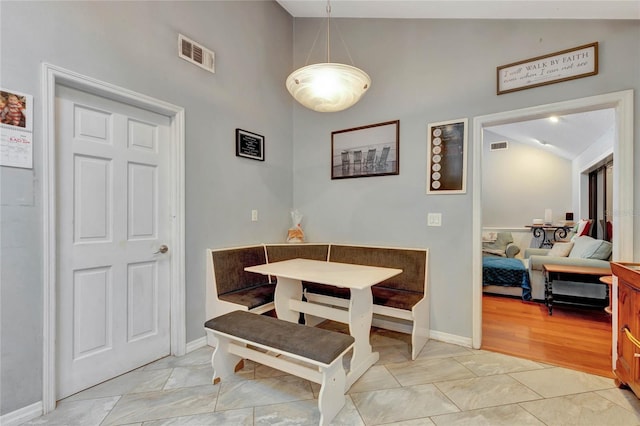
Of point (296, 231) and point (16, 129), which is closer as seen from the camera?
point (16, 129)

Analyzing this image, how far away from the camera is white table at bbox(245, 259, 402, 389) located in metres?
2.03

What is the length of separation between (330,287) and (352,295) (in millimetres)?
855

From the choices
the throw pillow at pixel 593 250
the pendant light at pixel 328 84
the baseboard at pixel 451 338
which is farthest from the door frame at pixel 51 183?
the throw pillow at pixel 593 250

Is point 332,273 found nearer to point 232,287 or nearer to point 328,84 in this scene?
point 232,287

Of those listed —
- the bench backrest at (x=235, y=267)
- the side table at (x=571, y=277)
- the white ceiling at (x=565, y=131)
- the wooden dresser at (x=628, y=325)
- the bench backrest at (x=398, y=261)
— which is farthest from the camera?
the white ceiling at (x=565, y=131)

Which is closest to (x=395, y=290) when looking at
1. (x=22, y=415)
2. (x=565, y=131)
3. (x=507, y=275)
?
(x=507, y=275)

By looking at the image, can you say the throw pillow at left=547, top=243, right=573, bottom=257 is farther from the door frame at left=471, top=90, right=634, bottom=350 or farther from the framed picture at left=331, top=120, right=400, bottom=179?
the framed picture at left=331, top=120, right=400, bottom=179

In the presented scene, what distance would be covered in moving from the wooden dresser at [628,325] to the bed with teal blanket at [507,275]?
86.8 inches

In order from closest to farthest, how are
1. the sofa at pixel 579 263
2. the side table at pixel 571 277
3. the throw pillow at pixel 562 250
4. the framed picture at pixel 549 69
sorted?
1. the framed picture at pixel 549 69
2. the side table at pixel 571 277
3. the sofa at pixel 579 263
4. the throw pillow at pixel 562 250

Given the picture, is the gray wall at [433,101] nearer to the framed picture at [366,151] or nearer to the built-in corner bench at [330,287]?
the framed picture at [366,151]

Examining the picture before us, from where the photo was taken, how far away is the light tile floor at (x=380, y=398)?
1.66 metres

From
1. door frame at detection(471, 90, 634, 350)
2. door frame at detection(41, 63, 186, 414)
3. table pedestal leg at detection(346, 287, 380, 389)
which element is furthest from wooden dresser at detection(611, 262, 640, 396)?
door frame at detection(41, 63, 186, 414)

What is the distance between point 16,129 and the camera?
63.1 inches

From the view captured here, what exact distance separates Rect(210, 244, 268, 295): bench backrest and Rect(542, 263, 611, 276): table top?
334 centimetres
